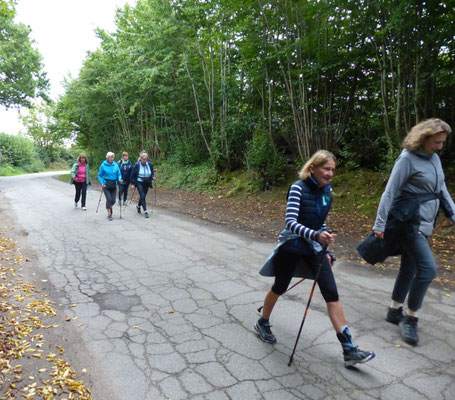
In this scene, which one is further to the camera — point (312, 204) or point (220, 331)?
point (220, 331)

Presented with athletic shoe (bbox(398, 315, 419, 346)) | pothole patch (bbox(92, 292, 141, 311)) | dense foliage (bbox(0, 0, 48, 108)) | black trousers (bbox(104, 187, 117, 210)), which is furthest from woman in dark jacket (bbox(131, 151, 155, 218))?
dense foliage (bbox(0, 0, 48, 108))

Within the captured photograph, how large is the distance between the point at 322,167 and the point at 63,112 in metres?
28.5

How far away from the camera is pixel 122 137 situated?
2548 centimetres

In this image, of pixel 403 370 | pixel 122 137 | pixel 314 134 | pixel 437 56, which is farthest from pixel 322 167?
pixel 122 137

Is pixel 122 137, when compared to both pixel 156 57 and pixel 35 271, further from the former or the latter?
pixel 35 271

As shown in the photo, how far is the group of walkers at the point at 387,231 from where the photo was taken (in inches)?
112

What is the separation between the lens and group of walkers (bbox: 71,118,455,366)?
9.34 ft

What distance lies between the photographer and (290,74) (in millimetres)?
10633

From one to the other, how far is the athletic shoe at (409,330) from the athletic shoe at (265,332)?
1336 mm

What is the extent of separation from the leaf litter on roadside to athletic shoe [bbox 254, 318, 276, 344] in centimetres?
162

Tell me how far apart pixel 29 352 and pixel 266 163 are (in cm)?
991

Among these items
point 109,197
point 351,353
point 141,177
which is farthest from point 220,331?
point 141,177

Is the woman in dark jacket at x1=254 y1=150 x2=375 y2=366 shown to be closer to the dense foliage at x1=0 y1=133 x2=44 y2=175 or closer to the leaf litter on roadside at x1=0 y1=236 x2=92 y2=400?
the leaf litter on roadside at x1=0 y1=236 x2=92 y2=400

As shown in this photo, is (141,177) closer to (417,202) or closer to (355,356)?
(417,202)
